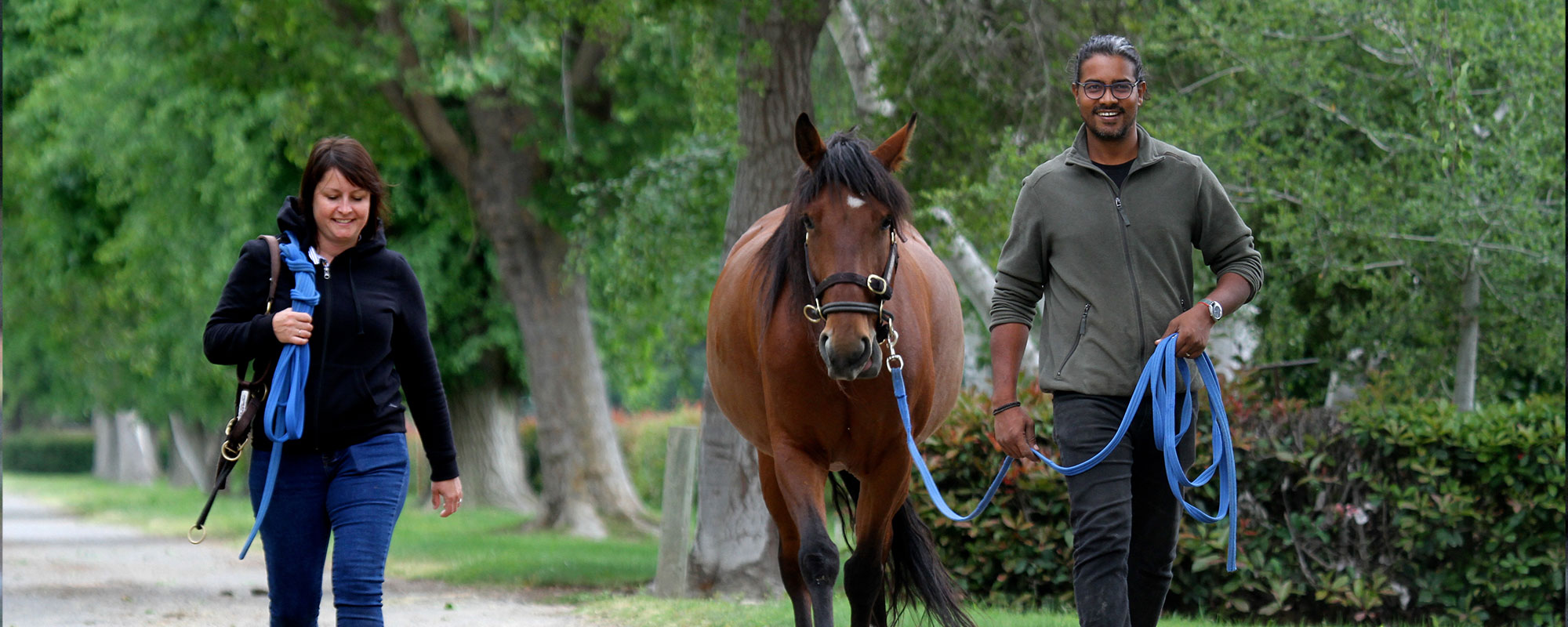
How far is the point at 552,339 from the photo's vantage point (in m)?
16.4

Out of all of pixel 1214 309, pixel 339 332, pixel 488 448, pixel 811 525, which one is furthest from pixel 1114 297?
pixel 488 448

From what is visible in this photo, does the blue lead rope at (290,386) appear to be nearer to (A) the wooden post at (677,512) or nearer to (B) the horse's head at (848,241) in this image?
(B) the horse's head at (848,241)

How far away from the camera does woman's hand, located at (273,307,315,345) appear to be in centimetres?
415

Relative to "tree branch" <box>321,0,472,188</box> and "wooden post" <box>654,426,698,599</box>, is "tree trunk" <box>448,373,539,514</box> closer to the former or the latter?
"tree branch" <box>321,0,472,188</box>

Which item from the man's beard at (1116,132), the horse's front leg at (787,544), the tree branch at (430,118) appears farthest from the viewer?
the tree branch at (430,118)

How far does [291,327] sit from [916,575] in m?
A: 3.30

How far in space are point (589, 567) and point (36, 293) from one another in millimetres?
14436

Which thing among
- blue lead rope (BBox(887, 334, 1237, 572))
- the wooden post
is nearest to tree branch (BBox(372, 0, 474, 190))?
the wooden post

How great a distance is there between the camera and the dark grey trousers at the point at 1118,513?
4.21 metres

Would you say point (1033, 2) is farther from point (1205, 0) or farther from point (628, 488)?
point (628, 488)

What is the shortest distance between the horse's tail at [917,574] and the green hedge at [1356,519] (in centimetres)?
198

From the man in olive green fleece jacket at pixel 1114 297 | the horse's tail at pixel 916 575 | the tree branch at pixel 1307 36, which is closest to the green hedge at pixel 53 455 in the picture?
the tree branch at pixel 1307 36

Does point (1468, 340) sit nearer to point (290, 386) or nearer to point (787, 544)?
point (787, 544)

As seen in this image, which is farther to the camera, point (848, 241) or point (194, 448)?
point (194, 448)
